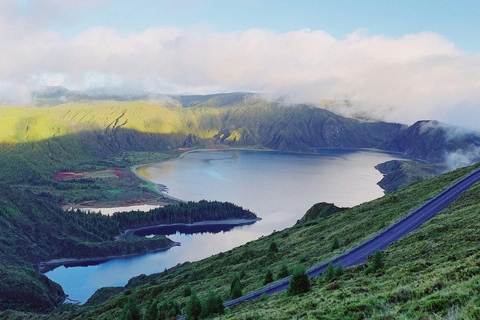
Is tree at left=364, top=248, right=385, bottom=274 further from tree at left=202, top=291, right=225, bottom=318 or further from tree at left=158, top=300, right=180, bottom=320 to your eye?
tree at left=158, top=300, right=180, bottom=320

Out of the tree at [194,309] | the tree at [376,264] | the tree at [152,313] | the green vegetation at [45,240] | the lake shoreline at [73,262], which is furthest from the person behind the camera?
the lake shoreline at [73,262]

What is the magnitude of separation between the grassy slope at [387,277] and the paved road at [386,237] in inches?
68.2

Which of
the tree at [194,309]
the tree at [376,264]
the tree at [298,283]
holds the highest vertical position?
the tree at [376,264]

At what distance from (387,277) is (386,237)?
60.4 ft

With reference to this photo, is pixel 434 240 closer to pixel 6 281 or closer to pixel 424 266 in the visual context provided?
pixel 424 266

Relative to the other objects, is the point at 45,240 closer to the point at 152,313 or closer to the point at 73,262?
the point at 73,262

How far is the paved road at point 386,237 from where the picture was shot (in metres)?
33.6

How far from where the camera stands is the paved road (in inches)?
1324

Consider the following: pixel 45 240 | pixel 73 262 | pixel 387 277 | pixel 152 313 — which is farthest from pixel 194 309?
pixel 45 240

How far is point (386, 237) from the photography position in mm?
38750

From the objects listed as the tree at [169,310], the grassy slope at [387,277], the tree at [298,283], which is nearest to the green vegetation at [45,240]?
the grassy slope at [387,277]

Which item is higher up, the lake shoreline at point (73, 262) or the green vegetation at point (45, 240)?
the green vegetation at point (45, 240)

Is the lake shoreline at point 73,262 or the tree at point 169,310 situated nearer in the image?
the tree at point 169,310

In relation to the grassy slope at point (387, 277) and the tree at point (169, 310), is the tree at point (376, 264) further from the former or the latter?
the tree at point (169, 310)
